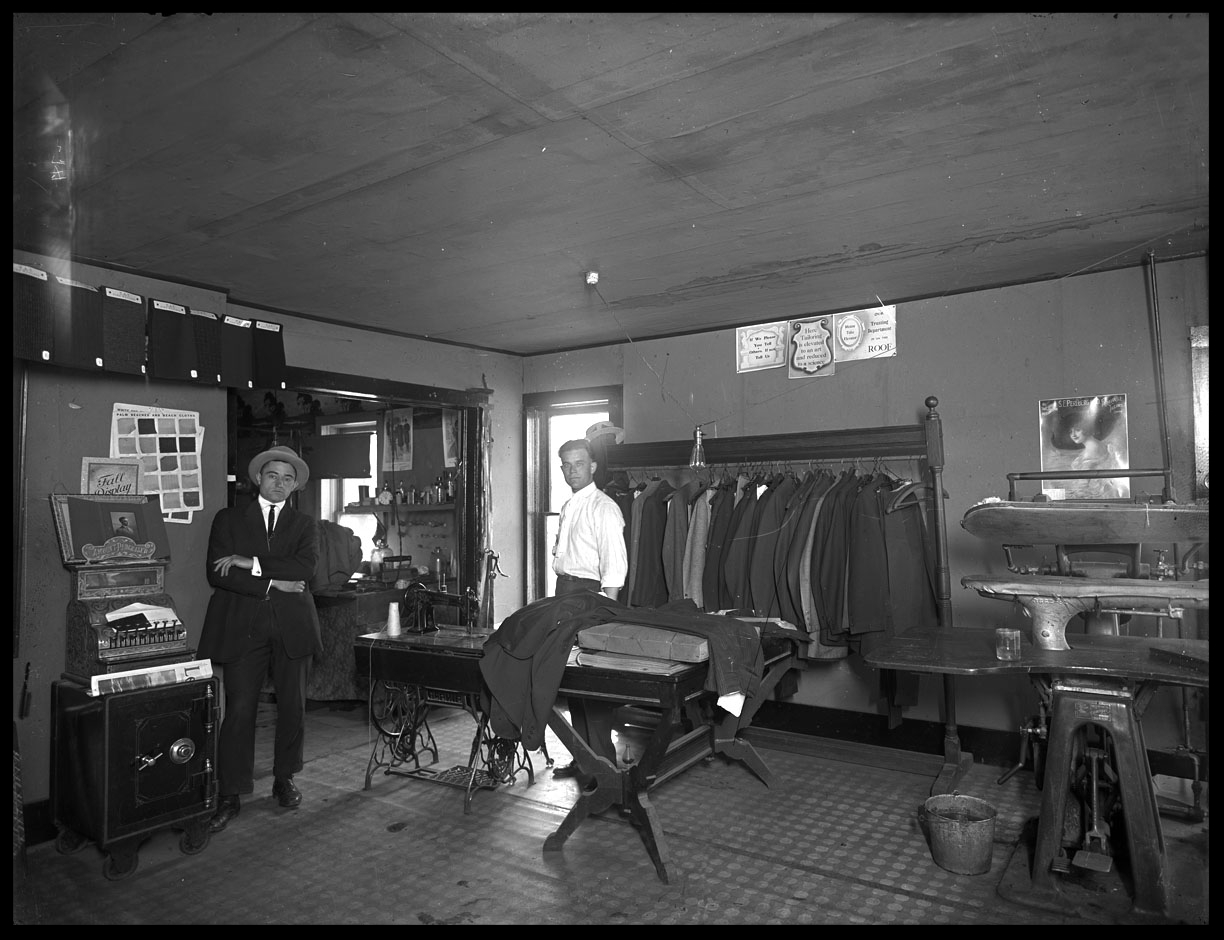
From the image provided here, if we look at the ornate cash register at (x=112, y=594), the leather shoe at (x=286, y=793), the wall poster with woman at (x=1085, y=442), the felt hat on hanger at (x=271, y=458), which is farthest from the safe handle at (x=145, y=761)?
the wall poster with woman at (x=1085, y=442)

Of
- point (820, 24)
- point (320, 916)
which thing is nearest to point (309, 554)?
point (320, 916)

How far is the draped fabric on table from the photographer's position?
16.3 feet

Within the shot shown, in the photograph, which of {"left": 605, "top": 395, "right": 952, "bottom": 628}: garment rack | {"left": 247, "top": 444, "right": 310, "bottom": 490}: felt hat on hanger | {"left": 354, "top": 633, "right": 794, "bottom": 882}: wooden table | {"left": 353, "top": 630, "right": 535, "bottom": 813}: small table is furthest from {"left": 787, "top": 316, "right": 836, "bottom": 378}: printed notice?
{"left": 247, "top": 444, "right": 310, "bottom": 490}: felt hat on hanger

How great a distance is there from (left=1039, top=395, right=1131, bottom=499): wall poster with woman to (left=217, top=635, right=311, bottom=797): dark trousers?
4193mm

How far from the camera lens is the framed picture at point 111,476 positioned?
14.2 feet

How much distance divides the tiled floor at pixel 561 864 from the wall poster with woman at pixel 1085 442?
1.62 m

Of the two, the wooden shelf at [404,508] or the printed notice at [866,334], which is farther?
the wooden shelf at [404,508]

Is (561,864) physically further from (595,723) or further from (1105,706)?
(1105,706)

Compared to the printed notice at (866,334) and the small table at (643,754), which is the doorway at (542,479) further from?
the small table at (643,754)

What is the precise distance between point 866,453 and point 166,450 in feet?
13.3

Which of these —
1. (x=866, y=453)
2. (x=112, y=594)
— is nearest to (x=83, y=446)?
(x=112, y=594)

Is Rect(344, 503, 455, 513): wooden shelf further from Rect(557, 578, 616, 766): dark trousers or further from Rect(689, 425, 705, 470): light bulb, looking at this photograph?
Rect(557, 578, 616, 766): dark trousers

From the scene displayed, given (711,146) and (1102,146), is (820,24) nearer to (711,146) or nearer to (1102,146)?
(711,146)

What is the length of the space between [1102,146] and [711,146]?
142cm
